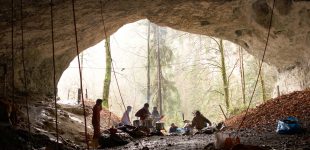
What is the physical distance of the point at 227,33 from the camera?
51.6 ft

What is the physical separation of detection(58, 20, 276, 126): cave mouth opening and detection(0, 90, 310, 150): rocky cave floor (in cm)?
594

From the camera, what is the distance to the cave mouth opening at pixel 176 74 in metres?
25.1

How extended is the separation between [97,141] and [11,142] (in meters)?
2.99

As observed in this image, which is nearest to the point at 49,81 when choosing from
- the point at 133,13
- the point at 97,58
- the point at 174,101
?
the point at 133,13

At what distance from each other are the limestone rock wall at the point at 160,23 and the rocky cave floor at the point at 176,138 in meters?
1.78

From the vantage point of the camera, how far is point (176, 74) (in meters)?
33.0

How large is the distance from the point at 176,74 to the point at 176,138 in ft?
73.4

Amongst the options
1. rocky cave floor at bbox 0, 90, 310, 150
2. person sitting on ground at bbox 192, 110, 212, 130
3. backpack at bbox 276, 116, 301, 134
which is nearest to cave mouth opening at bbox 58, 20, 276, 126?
→ rocky cave floor at bbox 0, 90, 310, 150

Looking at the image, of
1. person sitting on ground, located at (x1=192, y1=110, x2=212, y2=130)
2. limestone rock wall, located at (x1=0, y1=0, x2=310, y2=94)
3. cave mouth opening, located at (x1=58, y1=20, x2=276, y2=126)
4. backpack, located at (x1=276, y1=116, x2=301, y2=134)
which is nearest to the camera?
backpack, located at (x1=276, y1=116, x2=301, y2=134)

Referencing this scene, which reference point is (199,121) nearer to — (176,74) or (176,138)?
(176,138)

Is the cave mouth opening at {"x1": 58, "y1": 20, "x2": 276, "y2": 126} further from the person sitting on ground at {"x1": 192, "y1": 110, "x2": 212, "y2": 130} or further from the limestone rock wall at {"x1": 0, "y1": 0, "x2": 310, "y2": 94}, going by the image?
the person sitting on ground at {"x1": 192, "y1": 110, "x2": 212, "y2": 130}

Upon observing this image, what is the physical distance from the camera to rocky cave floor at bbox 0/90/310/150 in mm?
7105

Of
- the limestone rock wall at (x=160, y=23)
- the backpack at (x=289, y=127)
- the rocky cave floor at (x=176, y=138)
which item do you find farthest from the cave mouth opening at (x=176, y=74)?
the backpack at (x=289, y=127)

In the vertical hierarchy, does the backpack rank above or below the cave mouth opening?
below
